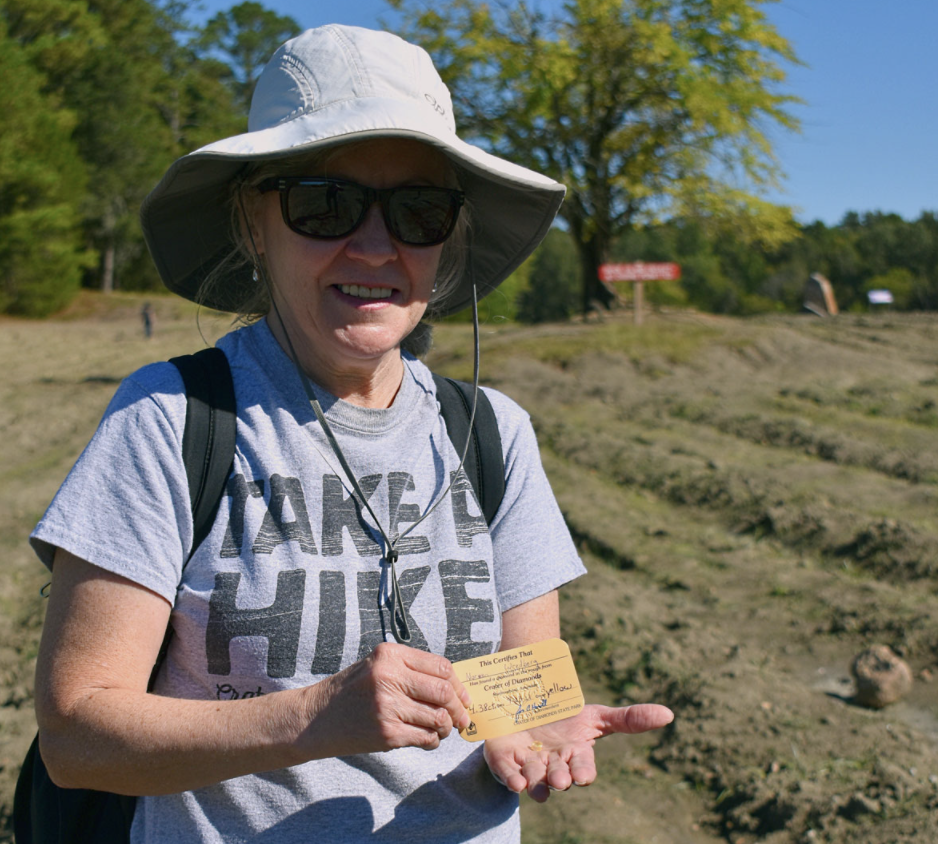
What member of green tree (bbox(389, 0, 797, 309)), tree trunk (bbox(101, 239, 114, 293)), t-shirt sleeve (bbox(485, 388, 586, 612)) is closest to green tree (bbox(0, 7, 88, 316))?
tree trunk (bbox(101, 239, 114, 293))

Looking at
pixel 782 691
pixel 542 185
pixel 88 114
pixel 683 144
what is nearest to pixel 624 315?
Result: pixel 683 144

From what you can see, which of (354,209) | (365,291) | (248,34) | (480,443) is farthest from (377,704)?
(248,34)

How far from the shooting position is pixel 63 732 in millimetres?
1220

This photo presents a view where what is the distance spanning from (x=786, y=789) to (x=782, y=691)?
31.6 inches

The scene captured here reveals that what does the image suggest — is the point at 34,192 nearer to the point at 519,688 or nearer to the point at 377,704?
the point at 519,688

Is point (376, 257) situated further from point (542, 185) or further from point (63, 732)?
point (63, 732)

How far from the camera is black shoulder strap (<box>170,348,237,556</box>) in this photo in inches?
51.7

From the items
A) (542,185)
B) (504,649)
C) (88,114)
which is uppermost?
(88,114)

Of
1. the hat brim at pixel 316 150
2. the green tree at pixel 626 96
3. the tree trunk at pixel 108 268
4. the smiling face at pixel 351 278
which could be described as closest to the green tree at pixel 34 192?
the tree trunk at pixel 108 268

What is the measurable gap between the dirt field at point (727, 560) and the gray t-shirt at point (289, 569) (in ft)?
3.12

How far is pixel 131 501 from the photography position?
1249mm

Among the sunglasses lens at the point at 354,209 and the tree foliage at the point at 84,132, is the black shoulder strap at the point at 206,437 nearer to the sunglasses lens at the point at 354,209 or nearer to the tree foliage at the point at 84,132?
the sunglasses lens at the point at 354,209

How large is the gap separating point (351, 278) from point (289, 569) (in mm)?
487

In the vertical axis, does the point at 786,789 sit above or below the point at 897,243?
below
